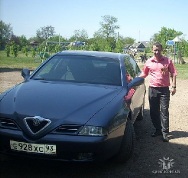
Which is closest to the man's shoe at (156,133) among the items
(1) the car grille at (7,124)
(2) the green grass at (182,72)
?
(1) the car grille at (7,124)

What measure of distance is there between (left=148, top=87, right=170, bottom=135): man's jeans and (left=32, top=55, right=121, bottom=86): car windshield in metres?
1.01

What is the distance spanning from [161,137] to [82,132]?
2.67 metres

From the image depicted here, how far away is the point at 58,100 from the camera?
369 centimetres

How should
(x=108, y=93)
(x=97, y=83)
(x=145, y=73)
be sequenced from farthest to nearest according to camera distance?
(x=145, y=73) → (x=97, y=83) → (x=108, y=93)

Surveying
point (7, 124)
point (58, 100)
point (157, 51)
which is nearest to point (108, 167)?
point (58, 100)

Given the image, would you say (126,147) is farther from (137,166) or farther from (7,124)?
(7,124)

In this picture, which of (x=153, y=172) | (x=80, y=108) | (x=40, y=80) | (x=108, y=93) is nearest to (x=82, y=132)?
(x=80, y=108)

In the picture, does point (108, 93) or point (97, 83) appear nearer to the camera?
point (108, 93)

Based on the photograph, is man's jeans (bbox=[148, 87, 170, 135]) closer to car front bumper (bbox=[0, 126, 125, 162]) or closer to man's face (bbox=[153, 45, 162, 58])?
man's face (bbox=[153, 45, 162, 58])

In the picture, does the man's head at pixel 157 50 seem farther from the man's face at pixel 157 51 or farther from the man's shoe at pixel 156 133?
the man's shoe at pixel 156 133

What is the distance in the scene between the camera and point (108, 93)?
159 inches

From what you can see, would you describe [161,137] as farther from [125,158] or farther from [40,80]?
[40,80]

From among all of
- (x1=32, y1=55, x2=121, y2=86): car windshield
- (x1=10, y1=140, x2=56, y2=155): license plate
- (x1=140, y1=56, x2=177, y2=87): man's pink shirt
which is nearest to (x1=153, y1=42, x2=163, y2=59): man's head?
(x1=140, y1=56, x2=177, y2=87): man's pink shirt

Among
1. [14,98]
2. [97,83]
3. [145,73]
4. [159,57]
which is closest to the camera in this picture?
[14,98]
